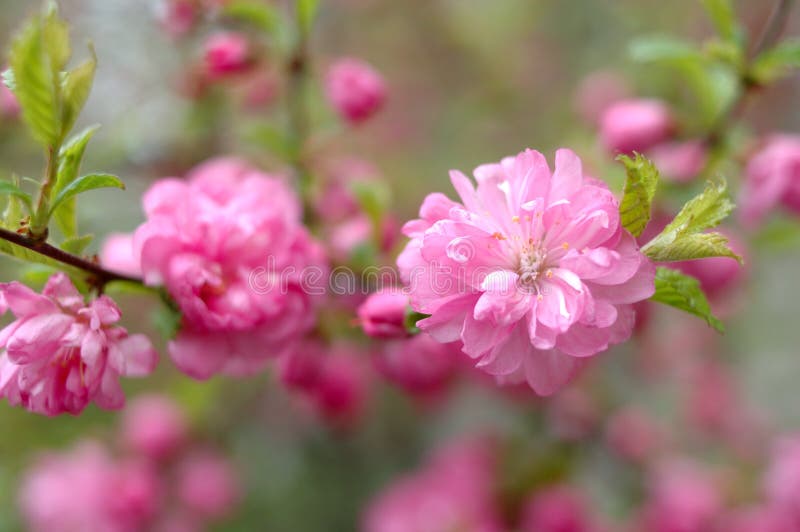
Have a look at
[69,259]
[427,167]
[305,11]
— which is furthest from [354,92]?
[427,167]

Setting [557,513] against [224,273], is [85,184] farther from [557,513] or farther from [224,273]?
[557,513]

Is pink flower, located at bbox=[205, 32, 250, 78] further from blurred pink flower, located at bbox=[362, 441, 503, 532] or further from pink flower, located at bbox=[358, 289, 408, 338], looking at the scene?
blurred pink flower, located at bbox=[362, 441, 503, 532]

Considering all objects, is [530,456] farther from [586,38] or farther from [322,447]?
[586,38]

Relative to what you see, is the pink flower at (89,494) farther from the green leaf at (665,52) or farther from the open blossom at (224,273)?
the green leaf at (665,52)

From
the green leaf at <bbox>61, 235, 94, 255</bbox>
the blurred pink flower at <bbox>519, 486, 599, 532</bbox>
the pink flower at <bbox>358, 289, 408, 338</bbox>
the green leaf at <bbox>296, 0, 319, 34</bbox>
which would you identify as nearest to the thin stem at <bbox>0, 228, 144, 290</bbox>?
the green leaf at <bbox>61, 235, 94, 255</bbox>

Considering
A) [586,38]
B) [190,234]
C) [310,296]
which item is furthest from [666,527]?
[586,38]

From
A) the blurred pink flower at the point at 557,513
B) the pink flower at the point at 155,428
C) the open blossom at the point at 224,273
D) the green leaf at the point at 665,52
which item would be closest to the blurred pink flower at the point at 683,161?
the green leaf at the point at 665,52
